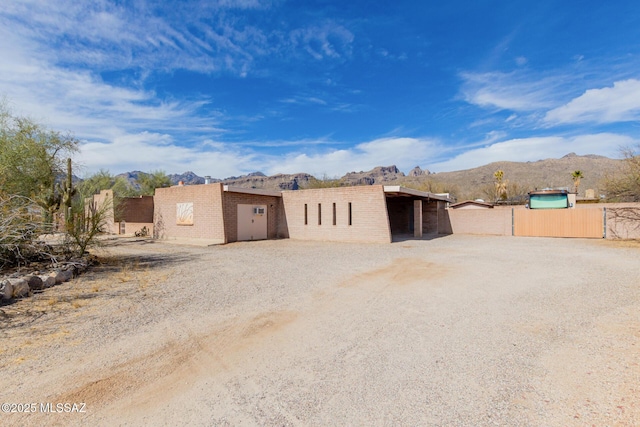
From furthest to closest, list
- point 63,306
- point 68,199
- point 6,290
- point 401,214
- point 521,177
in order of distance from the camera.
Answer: point 521,177 → point 401,214 → point 68,199 → point 6,290 → point 63,306

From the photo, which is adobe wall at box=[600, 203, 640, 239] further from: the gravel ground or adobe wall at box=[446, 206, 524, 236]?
the gravel ground

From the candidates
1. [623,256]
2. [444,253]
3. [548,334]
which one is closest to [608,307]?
[548,334]

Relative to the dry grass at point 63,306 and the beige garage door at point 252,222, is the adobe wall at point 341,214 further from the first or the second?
the dry grass at point 63,306

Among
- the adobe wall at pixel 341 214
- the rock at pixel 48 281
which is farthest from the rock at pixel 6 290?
the adobe wall at pixel 341 214

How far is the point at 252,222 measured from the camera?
800 inches

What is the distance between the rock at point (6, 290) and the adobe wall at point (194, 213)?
11782 millimetres

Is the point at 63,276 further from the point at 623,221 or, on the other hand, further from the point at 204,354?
the point at 623,221

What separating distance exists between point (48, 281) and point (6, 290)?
135 centimetres

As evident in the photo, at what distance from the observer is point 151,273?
30.5ft

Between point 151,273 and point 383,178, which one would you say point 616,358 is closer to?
point 151,273

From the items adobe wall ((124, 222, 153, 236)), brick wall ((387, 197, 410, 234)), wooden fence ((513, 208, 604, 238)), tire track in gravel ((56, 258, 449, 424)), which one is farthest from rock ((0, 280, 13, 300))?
wooden fence ((513, 208, 604, 238))

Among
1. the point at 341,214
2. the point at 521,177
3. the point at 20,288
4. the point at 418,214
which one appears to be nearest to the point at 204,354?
the point at 20,288

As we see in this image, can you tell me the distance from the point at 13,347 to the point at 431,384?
17.4ft

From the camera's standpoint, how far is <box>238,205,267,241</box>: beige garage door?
19.5m
